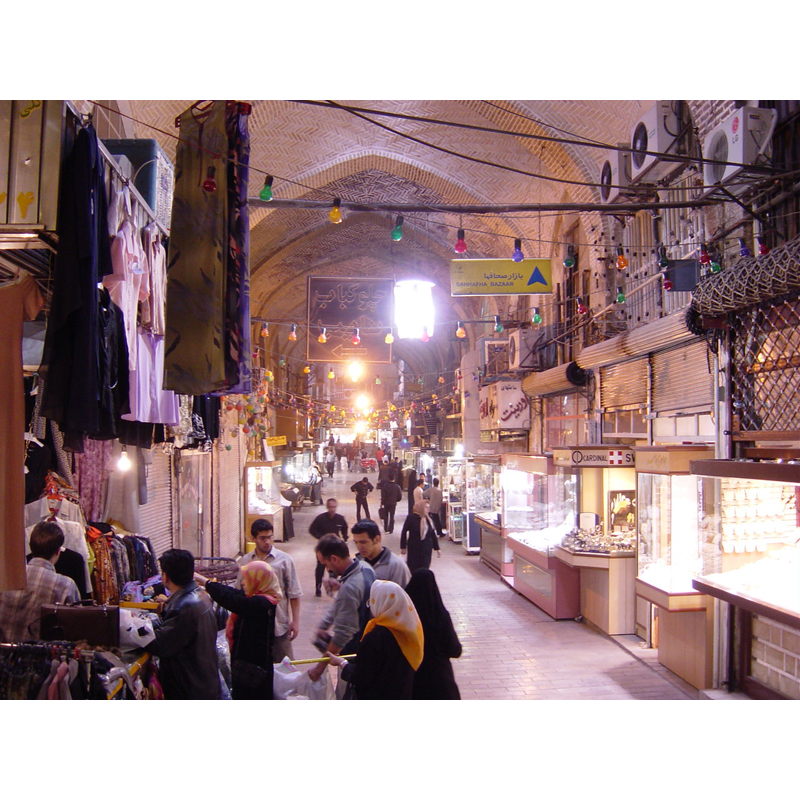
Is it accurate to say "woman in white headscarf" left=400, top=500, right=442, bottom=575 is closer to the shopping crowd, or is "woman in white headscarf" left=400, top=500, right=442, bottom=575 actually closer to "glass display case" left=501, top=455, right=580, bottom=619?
"glass display case" left=501, top=455, right=580, bottom=619

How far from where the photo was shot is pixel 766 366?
15.9ft

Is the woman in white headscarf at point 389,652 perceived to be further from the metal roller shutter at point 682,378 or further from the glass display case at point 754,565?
the metal roller shutter at point 682,378

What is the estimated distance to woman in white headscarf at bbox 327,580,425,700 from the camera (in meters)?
3.13

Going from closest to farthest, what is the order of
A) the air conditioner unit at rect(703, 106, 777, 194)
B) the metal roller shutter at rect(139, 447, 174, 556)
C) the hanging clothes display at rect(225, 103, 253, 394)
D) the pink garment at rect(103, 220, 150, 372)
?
the hanging clothes display at rect(225, 103, 253, 394) < the pink garment at rect(103, 220, 150, 372) < the air conditioner unit at rect(703, 106, 777, 194) < the metal roller shutter at rect(139, 447, 174, 556)

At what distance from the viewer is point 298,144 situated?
11102mm

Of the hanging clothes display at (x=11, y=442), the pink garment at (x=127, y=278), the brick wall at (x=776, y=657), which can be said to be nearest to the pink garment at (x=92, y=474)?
the pink garment at (x=127, y=278)

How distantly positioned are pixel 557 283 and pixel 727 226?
5.83 metres

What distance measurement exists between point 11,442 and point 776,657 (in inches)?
210

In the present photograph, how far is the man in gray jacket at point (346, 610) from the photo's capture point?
3916 millimetres

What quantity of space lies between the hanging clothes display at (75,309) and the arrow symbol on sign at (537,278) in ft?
17.6

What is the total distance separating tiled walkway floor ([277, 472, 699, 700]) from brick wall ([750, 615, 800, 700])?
676mm

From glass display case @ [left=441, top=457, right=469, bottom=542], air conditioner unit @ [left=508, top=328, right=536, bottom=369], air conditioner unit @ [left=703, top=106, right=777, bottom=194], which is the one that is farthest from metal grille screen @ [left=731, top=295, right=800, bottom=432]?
glass display case @ [left=441, top=457, right=469, bottom=542]

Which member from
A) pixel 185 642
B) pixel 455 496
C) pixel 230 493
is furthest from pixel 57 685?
pixel 455 496

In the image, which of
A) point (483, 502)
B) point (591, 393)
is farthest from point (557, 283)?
point (483, 502)
